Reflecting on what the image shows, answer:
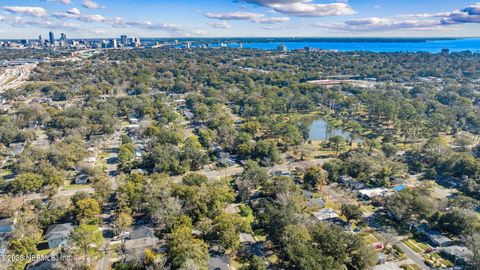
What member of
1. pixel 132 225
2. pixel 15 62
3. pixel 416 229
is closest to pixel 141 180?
pixel 132 225

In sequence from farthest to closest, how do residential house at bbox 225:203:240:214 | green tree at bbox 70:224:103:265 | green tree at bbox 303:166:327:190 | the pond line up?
the pond → green tree at bbox 303:166:327:190 → residential house at bbox 225:203:240:214 → green tree at bbox 70:224:103:265

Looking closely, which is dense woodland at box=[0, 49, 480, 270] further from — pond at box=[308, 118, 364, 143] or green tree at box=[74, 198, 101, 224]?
pond at box=[308, 118, 364, 143]

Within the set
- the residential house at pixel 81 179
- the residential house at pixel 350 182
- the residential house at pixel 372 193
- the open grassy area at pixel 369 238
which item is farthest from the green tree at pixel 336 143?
the residential house at pixel 81 179

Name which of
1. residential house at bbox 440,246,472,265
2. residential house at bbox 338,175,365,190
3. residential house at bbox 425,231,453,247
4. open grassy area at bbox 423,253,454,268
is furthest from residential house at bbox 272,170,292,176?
residential house at bbox 440,246,472,265

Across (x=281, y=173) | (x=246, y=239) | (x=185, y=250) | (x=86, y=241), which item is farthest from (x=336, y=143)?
(x=86, y=241)

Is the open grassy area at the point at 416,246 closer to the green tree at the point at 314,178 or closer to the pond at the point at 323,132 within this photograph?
the green tree at the point at 314,178

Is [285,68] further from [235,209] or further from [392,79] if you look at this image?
[235,209]

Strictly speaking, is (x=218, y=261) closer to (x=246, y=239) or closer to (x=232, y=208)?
(x=246, y=239)
